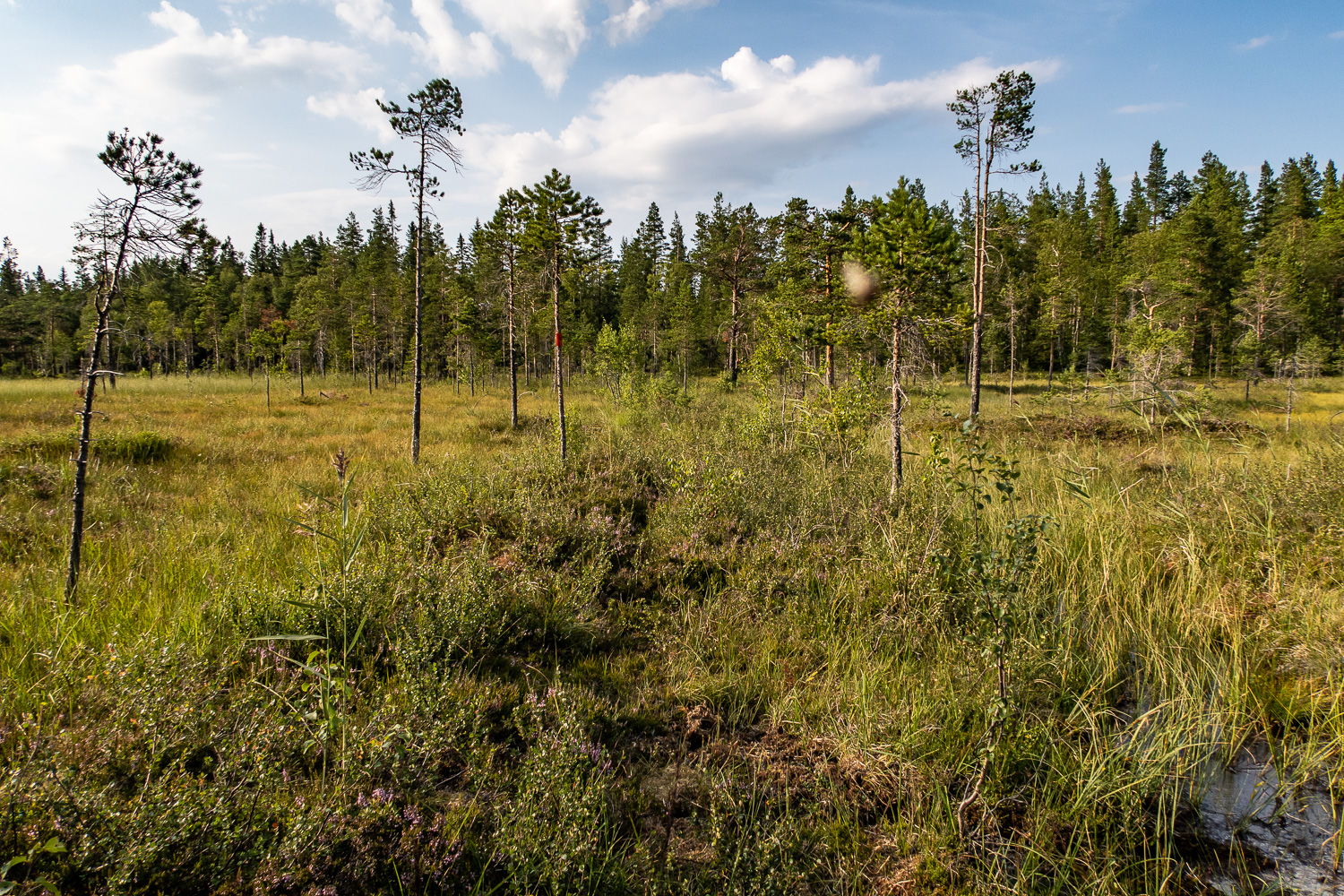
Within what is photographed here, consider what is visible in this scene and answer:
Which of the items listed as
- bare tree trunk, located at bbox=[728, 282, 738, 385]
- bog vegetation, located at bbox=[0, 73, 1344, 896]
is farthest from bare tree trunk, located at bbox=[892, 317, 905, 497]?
bare tree trunk, located at bbox=[728, 282, 738, 385]

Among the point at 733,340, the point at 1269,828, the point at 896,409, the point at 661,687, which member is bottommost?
the point at 1269,828

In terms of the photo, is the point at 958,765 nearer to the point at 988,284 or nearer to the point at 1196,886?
the point at 1196,886

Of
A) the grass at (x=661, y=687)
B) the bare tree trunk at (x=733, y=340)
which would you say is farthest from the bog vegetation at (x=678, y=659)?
the bare tree trunk at (x=733, y=340)

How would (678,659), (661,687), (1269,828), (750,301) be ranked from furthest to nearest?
(750,301)
(678,659)
(661,687)
(1269,828)

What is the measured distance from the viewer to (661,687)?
3582mm

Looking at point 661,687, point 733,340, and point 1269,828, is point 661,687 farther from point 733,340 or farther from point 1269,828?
point 733,340

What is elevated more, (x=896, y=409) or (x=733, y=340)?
(x=733, y=340)

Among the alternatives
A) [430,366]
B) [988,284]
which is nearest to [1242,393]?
[988,284]

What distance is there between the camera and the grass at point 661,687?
212 cm

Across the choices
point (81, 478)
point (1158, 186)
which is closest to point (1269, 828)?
point (81, 478)

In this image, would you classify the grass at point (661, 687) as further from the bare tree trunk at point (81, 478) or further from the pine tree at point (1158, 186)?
the pine tree at point (1158, 186)

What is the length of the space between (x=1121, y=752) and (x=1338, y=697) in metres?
1.48

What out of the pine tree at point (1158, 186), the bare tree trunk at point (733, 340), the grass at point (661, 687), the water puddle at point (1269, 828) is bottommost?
the water puddle at point (1269, 828)

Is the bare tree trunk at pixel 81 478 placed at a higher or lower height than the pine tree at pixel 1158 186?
lower
